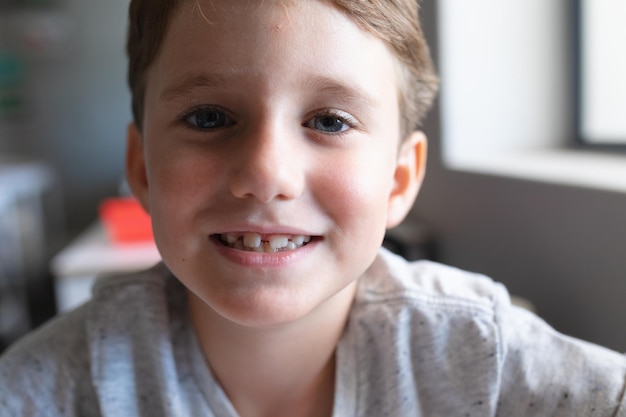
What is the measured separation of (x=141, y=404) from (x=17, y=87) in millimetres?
3326

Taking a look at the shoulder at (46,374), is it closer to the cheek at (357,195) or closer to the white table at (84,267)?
the cheek at (357,195)

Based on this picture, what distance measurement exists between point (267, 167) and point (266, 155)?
13mm

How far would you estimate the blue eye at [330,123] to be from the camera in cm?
62

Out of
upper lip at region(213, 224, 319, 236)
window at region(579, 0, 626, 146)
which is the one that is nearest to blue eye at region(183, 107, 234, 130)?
upper lip at region(213, 224, 319, 236)

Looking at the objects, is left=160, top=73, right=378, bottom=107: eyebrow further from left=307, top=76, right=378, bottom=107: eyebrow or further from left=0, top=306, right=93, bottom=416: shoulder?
left=0, top=306, right=93, bottom=416: shoulder

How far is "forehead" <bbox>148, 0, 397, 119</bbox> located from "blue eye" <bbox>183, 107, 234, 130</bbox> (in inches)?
1.3

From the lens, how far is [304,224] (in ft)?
1.99

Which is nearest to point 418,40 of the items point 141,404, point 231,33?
point 231,33

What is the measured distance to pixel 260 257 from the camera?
605mm

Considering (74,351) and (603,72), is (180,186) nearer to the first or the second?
(74,351)

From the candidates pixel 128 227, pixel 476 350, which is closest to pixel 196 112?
pixel 476 350

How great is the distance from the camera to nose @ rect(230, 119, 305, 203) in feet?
1.85

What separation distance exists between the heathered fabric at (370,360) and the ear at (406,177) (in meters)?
0.09

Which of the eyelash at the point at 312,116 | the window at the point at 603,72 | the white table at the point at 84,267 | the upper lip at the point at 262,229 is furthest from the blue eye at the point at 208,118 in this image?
the window at the point at 603,72
